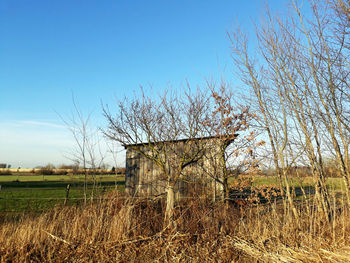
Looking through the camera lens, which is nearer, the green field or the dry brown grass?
the dry brown grass

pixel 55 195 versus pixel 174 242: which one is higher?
pixel 174 242

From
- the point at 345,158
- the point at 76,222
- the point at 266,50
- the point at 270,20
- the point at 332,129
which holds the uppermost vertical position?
the point at 270,20

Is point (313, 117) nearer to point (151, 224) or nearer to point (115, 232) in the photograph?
point (151, 224)

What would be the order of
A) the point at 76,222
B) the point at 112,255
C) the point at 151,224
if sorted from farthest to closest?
1. the point at 151,224
2. the point at 76,222
3. the point at 112,255

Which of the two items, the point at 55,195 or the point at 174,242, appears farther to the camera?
the point at 55,195

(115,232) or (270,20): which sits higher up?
(270,20)

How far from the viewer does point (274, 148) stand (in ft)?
15.9

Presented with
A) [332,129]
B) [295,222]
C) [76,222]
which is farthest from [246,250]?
[332,129]

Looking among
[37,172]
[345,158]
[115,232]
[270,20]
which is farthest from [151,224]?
[37,172]

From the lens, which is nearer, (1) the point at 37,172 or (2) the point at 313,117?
(2) the point at 313,117

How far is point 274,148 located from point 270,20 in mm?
2783

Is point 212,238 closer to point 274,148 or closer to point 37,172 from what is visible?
point 274,148

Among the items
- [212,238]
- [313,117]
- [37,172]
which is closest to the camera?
[212,238]

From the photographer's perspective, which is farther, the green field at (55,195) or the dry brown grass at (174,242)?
the green field at (55,195)
